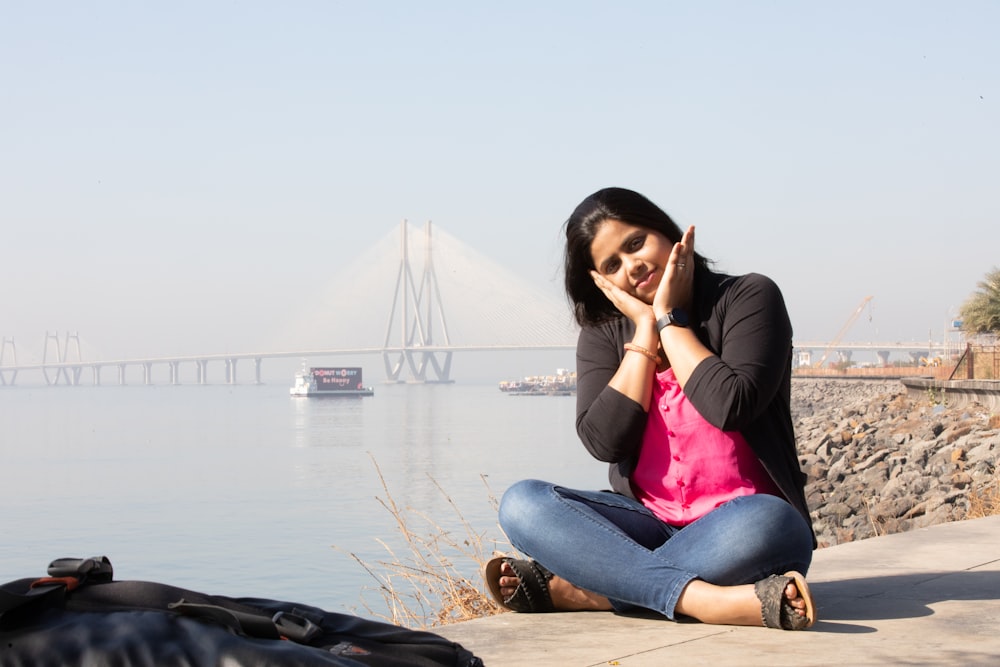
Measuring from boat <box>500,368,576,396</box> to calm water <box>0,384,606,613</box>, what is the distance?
43205 millimetres

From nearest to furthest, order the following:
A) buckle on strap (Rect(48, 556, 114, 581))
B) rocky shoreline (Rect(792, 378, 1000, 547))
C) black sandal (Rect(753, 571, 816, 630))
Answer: buckle on strap (Rect(48, 556, 114, 581)) → black sandal (Rect(753, 571, 816, 630)) → rocky shoreline (Rect(792, 378, 1000, 547))

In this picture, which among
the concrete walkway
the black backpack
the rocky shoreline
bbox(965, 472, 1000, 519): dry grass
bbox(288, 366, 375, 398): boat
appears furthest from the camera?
bbox(288, 366, 375, 398): boat

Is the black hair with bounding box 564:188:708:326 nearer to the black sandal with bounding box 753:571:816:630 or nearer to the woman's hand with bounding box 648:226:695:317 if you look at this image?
the woman's hand with bounding box 648:226:695:317

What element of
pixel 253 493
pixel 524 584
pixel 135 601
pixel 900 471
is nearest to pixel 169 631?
pixel 135 601

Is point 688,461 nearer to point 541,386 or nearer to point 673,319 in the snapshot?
point 673,319

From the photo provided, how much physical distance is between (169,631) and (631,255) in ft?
3.85

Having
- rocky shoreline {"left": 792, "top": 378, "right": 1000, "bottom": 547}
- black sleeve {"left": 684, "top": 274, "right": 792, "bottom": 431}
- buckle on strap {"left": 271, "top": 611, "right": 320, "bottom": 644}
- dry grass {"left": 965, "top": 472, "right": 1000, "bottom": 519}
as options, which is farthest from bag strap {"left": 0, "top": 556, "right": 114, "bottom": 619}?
rocky shoreline {"left": 792, "top": 378, "right": 1000, "bottom": 547}

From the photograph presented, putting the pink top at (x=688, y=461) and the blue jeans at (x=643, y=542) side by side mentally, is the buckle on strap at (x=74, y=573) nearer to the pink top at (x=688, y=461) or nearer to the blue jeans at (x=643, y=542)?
the blue jeans at (x=643, y=542)

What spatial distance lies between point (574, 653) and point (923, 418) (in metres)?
12.4

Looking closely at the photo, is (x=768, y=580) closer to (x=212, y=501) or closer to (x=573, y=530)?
(x=573, y=530)

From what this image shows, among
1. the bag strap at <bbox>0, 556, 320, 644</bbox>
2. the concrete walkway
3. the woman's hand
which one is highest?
the woman's hand

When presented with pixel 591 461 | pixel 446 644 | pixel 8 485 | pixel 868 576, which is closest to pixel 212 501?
pixel 8 485

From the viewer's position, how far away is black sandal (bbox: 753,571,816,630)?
1742mm

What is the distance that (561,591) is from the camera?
2.00 meters
